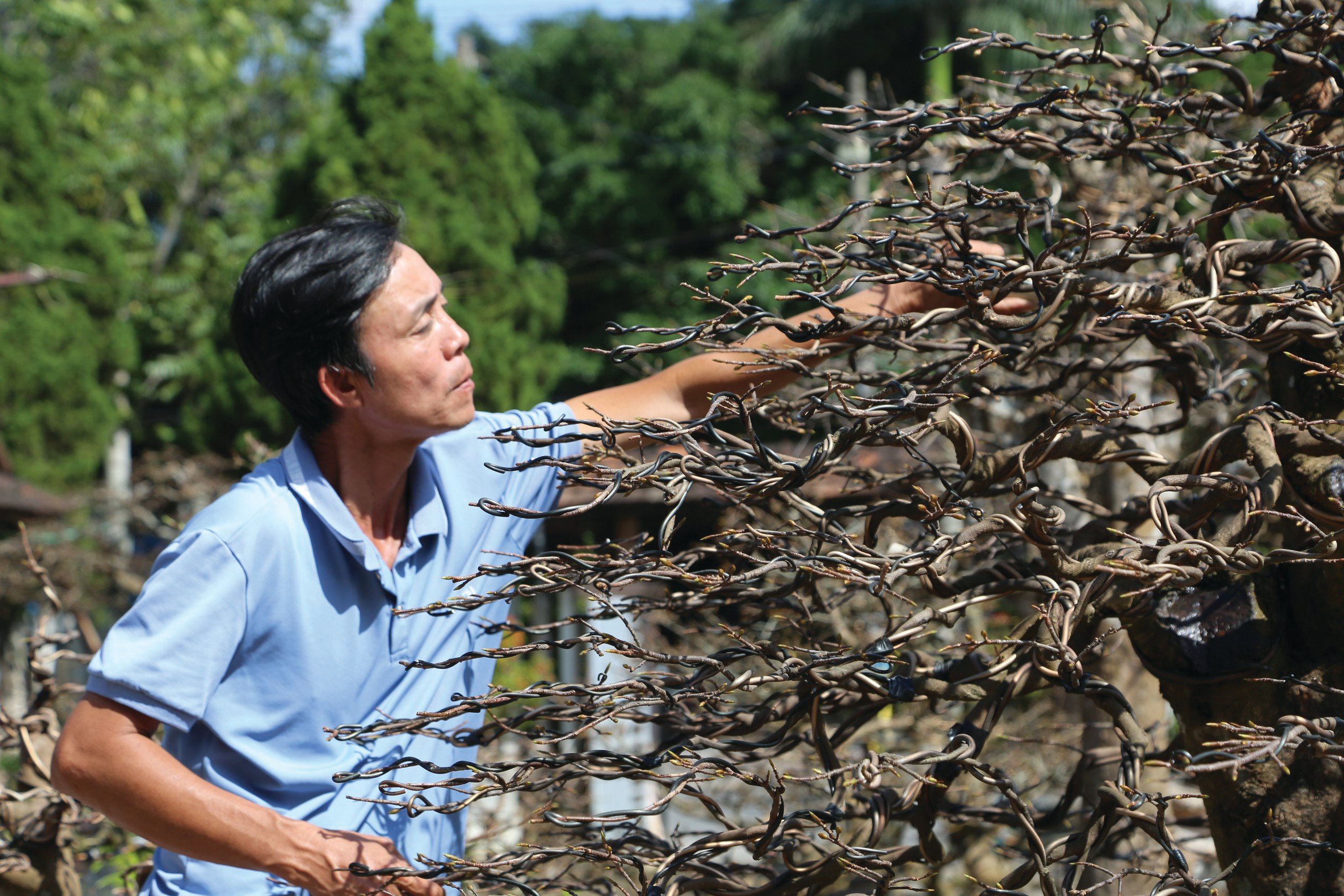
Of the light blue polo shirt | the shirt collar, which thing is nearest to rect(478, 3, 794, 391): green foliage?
the shirt collar

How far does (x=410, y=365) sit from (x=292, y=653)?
481mm

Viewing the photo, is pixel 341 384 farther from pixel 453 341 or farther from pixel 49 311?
pixel 49 311

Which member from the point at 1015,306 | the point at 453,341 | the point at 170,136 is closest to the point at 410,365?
the point at 453,341

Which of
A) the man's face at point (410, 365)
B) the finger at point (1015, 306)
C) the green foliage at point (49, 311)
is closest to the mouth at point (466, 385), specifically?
the man's face at point (410, 365)

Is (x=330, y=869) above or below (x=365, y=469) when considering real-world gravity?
below

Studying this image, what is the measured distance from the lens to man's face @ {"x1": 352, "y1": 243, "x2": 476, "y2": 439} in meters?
1.86

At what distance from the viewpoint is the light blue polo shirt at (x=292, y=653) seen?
1.71m

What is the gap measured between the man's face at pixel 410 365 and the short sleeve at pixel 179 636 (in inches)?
12.6

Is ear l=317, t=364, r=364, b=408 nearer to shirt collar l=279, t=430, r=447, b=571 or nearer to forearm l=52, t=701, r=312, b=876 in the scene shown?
shirt collar l=279, t=430, r=447, b=571

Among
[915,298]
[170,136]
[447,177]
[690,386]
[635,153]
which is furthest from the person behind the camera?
[635,153]

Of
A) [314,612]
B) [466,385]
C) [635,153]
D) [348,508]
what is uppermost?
[466,385]

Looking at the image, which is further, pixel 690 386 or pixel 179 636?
pixel 690 386

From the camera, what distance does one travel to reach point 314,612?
1859 mm

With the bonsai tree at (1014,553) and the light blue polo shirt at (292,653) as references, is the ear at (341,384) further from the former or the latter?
the bonsai tree at (1014,553)
